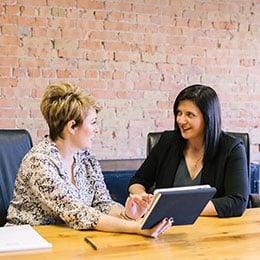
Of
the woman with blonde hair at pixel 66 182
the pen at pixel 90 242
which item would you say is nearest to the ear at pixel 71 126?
the woman with blonde hair at pixel 66 182

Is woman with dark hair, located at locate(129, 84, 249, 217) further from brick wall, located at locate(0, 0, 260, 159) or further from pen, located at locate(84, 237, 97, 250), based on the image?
brick wall, located at locate(0, 0, 260, 159)

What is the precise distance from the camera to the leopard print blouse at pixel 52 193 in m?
1.86

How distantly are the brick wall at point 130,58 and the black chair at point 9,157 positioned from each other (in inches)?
35.3

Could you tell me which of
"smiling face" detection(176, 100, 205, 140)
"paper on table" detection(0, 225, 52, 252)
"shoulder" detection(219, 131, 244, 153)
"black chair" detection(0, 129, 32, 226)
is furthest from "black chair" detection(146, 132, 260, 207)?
"paper on table" detection(0, 225, 52, 252)

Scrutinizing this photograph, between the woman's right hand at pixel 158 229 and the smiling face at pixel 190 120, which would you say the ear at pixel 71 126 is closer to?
the woman's right hand at pixel 158 229

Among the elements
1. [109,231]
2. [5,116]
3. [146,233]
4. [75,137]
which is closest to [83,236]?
[109,231]

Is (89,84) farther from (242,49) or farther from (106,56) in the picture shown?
(242,49)

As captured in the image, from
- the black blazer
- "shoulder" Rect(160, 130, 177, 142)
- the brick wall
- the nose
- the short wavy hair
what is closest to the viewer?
the short wavy hair

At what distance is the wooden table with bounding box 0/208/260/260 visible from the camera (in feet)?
5.27

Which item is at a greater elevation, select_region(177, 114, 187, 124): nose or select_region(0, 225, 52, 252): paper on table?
select_region(177, 114, 187, 124): nose

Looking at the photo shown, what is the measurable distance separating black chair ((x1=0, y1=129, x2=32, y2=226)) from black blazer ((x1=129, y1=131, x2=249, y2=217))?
0.59 metres

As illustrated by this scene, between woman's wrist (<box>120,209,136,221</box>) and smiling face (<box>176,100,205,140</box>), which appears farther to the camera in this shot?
smiling face (<box>176,100,205,140</box>)

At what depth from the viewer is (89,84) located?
3.64 meters

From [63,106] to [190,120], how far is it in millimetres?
700
